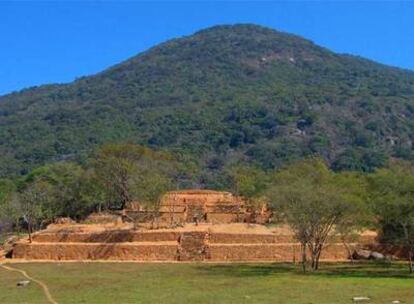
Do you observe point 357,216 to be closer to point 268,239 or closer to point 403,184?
point 403,184

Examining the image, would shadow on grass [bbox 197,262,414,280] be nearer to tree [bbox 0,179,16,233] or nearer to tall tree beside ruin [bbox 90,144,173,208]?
tall tree beside ruin [bbox 90,144,173,208]

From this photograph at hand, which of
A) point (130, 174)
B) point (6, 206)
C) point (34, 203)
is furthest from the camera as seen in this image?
point (130, 174)

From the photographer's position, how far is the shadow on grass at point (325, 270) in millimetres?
39750

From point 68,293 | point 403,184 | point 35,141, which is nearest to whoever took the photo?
point 68,293

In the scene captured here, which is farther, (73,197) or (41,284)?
(73,197)

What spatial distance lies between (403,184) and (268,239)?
1464 centimetres

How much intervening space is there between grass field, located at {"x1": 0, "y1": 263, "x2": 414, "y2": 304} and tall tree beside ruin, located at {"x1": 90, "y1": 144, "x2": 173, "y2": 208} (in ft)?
44.1

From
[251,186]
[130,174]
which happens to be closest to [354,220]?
[251,186]

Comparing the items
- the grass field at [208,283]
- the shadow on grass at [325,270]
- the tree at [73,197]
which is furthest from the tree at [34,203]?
the shadow on grass at [325,270]

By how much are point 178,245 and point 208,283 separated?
17.8 m

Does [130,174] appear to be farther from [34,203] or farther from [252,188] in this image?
[252,188]

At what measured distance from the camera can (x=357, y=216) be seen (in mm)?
44781

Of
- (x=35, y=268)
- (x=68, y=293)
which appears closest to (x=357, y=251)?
(x=35, y=268)

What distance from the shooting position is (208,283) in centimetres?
3469
